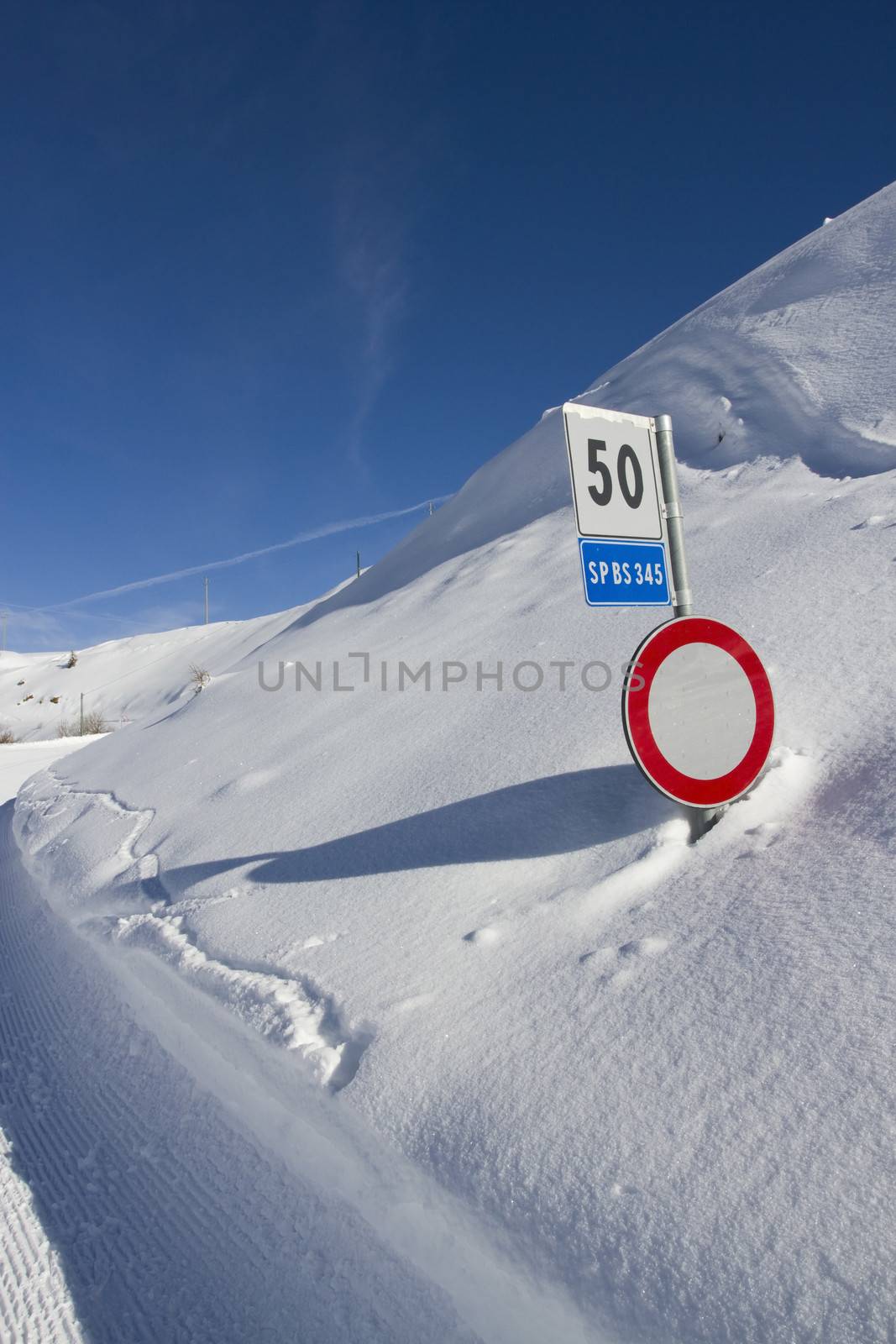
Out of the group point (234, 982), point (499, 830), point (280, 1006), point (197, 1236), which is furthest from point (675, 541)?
point (197, 1236)

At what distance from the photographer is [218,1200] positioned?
177 centimetres

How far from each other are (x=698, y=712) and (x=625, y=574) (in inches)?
16.5

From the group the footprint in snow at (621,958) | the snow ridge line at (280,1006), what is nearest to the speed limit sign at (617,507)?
the footprint in snow at (621,958)

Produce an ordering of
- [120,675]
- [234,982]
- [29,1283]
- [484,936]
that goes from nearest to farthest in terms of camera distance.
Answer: [29,1283]
[484,936]
[234,982]
[120,675]

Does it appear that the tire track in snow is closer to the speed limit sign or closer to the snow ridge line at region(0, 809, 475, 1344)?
the snow ridge line at region(0, 809, 475, 1344)

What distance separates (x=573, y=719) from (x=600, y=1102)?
6.06 ft

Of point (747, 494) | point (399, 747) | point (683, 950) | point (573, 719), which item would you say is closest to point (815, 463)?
point (747, 494)

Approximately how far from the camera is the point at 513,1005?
5.71 ft

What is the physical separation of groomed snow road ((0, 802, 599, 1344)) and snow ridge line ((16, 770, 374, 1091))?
18 cm

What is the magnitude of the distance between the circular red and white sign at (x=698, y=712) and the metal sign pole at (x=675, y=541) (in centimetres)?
7

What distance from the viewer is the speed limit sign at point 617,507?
1.97 metres

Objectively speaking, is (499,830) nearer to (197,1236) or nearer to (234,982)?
(234,982)

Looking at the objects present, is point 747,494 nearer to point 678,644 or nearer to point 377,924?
point 678,644

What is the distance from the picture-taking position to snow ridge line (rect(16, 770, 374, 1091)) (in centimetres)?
183
